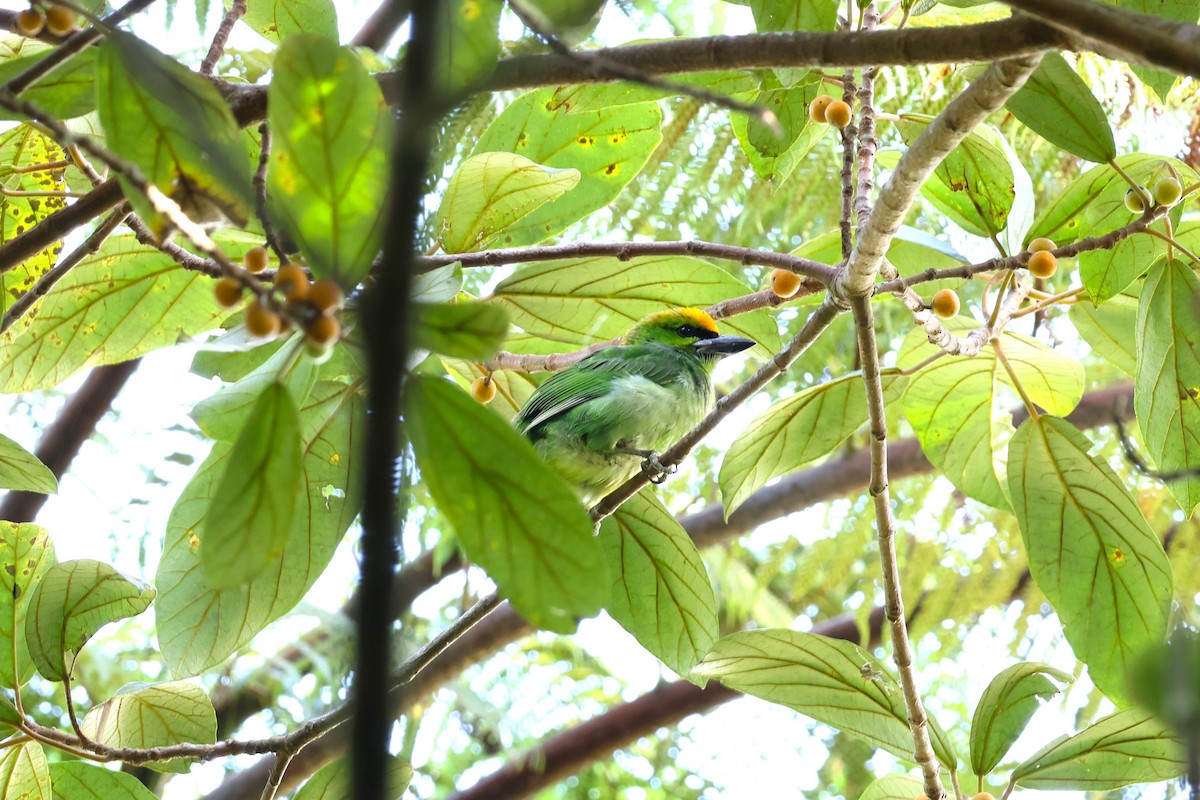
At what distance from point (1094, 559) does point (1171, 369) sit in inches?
12.7

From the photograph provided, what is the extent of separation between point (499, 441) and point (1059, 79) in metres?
1.10

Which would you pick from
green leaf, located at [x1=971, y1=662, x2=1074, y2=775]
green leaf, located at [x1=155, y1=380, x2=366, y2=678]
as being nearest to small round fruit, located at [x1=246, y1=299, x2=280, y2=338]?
green leaf, located at [x1=155, y1=380, x2=366, y2=678]

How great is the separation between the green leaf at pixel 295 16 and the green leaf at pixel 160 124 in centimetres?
81

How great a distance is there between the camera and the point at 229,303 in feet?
3.00

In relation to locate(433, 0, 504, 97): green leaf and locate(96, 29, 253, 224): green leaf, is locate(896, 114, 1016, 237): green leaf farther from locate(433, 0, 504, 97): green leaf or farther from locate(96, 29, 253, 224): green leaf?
locate(96, 29, 253, 224): green leaf

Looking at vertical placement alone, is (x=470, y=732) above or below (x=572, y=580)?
above

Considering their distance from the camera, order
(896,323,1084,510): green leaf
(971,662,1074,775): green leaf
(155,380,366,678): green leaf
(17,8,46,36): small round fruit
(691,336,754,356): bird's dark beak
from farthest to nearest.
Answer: (691,336,754,356): bird's dark beak → (896,323,1084,510): green leaf → (971,662,1074,775): green leaf → (155,380,366,678): green leaf → (17,8,46,36): small round fruit

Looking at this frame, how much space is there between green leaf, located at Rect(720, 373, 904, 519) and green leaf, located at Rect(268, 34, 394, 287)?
1184mm

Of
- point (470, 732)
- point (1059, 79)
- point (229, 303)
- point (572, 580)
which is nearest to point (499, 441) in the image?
point (572, 580)

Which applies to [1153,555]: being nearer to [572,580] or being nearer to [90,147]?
[572,580]

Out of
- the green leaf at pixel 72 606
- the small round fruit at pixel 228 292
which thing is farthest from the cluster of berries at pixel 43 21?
the green leaf at pixel 72 606

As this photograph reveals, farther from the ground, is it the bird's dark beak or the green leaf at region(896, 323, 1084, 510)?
the bird's dark beak

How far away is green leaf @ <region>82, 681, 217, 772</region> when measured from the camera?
1854 millimetres

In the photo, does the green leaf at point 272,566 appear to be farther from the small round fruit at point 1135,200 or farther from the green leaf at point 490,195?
the small round fruit at point 1135,200
